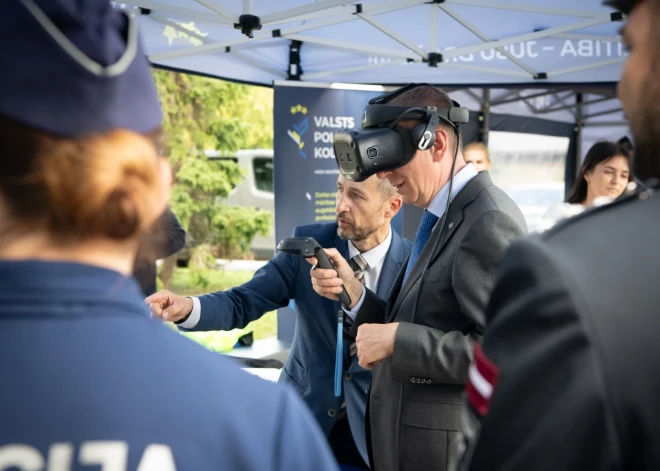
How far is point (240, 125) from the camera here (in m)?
11.3

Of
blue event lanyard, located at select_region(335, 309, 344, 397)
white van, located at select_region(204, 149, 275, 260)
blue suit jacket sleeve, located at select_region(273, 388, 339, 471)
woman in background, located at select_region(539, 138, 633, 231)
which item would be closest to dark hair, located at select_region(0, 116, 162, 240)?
blue suit jacket sleeve, located at select_region(273, 388, 339, 471)

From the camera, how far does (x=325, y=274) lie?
90.4 inches

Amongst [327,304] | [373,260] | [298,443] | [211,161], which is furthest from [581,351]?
[211,161]

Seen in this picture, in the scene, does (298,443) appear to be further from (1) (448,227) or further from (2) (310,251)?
(2) (310,251)

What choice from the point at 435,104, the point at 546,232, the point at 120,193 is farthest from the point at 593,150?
the point at 120,193

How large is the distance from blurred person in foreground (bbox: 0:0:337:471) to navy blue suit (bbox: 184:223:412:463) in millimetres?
1911

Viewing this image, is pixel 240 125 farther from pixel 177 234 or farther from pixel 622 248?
pixel 622 248

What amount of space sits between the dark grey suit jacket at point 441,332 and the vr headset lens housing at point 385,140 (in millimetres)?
206

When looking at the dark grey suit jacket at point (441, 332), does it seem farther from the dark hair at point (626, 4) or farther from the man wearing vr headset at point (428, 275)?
the dark hair at point (626, 4)

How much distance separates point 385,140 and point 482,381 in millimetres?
1239

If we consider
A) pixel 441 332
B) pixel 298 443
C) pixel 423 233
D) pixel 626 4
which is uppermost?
pixel 626 4

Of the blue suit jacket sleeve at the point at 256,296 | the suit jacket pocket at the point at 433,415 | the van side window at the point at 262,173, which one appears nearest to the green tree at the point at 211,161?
the van side window at the point at 262,173

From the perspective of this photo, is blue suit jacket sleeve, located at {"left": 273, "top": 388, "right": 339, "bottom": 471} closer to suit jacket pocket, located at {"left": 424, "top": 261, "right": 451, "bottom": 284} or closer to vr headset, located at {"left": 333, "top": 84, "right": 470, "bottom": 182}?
suit jacket pocket, located at {"left": 424, "top": 261, "right": 451, "bottom": 284}

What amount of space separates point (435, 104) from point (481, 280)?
623mm
